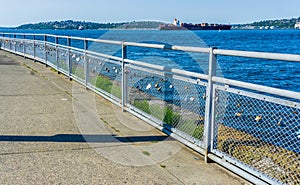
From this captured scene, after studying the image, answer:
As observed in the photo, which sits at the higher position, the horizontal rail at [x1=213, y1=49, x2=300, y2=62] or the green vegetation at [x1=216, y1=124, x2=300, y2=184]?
the horizontal rail at [x1=213, y1=49, x2=300, y2=62]

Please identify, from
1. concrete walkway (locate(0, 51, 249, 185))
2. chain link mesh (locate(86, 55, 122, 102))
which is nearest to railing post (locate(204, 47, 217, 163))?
concrete walkway (locate(0, 51, 249, 185))

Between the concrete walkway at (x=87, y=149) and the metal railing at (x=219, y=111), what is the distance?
215mm

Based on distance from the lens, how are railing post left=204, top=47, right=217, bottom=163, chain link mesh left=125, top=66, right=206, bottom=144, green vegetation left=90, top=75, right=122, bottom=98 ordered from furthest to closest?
green vegetation left=90, top=75, right=122, bottom=98, chain link mesh left=125, top=66, right=206, bottom=144, railing post left=204, top=47, right=217, bottom=163

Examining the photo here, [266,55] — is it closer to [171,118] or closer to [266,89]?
[266,89]

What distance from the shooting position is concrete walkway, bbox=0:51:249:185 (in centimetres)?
427

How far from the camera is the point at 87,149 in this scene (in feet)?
17.1

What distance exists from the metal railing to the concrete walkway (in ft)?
0.70

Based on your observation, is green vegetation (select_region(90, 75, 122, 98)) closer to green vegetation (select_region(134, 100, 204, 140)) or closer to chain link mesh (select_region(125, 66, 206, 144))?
chain link mesh (select_region(125, 66, 206, 144))

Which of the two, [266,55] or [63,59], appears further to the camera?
[63,59]

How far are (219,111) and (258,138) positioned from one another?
3.15ft

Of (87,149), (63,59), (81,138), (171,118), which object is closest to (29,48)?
(63,59)

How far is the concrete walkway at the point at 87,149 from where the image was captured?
427cm

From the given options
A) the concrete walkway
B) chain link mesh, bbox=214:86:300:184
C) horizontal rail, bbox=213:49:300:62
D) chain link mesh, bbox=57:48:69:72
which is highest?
horizontal rail, bbox=213:49:300:62

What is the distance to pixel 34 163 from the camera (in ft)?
15.1
